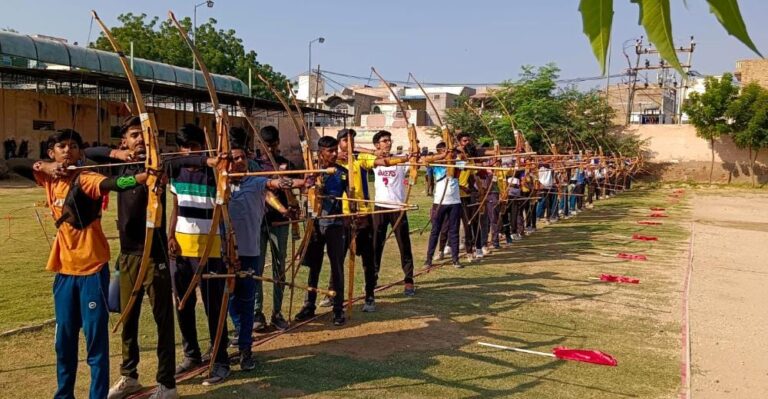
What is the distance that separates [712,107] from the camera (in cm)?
2902

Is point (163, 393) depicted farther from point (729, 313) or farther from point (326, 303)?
point (729, 313)

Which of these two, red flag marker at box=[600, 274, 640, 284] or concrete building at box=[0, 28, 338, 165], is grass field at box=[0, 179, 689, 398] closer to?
red flag marker at box=[600, 274, 640, 284]

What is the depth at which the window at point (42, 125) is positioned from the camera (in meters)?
22.6

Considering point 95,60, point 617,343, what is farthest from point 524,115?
point 617,343

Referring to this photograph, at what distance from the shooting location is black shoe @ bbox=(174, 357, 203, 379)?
176 inches

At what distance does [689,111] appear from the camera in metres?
29.7

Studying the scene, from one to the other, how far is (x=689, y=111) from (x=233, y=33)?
26.1m

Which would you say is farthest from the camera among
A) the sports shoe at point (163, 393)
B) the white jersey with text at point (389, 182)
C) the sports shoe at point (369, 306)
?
the white jersey with text at point (389, 182)

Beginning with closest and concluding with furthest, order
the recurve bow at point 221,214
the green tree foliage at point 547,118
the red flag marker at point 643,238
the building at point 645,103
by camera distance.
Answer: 1. the recurve bow at point 221,214
2. the red flag marker at point 643,238
3. the green tree foliage at point 547,118
4. the building at point 645,103

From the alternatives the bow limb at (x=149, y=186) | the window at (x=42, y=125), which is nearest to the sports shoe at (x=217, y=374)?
the bow limb at (x=149, y=186)

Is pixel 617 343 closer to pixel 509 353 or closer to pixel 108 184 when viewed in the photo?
pixel 509 353

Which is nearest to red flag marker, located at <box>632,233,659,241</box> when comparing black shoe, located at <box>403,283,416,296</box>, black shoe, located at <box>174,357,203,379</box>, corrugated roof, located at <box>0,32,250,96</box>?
black shoe, located at <box>403,283,416,296</box>

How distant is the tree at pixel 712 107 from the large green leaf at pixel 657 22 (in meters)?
31.8

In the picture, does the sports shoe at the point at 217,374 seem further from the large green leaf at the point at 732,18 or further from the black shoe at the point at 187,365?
the large green leaf at the point at 732,18
